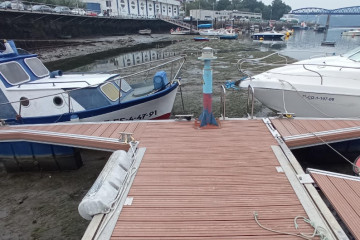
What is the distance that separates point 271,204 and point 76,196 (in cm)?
408

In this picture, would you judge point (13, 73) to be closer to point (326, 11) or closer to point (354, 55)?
point (354, 55)

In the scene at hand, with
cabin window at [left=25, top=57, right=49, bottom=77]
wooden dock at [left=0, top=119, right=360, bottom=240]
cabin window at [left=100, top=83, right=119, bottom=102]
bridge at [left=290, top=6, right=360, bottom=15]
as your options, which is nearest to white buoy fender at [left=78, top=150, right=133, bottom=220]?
wooden dock at [left=0, top=119, right=360, bottom=240]

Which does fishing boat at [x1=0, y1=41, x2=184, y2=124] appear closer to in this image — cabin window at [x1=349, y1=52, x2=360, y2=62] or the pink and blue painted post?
the pink and blue painted post

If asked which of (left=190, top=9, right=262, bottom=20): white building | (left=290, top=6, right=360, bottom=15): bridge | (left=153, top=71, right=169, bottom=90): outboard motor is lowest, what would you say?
(left=153, top=71, right=169, bottom=90): outboard motor

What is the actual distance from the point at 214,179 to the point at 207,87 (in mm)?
2186

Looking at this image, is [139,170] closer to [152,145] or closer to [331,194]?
[152,145]

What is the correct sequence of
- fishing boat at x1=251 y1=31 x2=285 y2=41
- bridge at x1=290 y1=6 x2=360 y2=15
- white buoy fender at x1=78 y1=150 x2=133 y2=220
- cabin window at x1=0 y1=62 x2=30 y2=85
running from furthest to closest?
bridge at x1=290 y1=6 x2=360 y2=15
fishing boat at x1=251 y1=31 x2=285 y2=41
cabin window at x1=0 y1=62 x2=30 y2=85
white buoy fender at x1=78 y1=150 x2=133 y2=220

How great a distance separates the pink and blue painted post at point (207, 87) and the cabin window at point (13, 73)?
582 centimetres

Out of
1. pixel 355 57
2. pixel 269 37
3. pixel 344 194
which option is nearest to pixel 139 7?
pixel 269 37

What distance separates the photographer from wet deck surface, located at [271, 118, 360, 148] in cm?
496

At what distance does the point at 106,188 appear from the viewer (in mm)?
3420

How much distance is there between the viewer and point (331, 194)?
11.1 feet

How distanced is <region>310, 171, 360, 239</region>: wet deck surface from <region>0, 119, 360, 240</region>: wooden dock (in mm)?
176

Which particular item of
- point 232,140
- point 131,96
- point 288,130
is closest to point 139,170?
point 232,140
